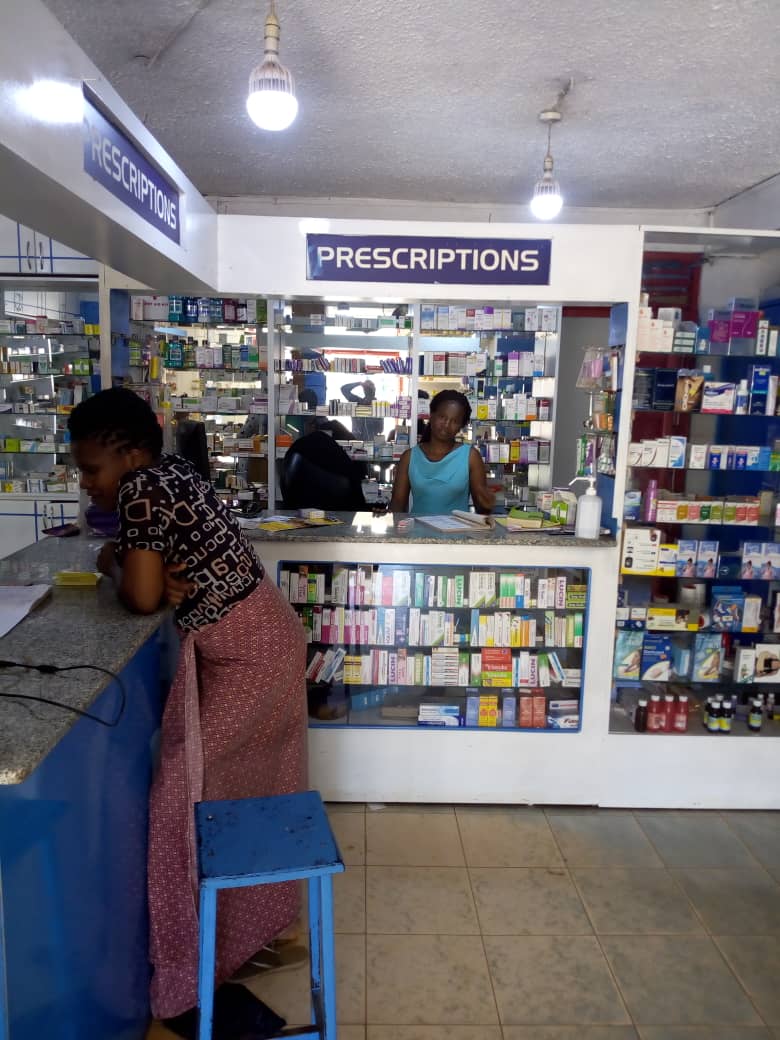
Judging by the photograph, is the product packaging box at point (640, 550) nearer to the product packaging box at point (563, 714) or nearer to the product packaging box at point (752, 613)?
the product packaging box at point (752, 613)

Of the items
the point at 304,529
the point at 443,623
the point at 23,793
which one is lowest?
the point at 443,623

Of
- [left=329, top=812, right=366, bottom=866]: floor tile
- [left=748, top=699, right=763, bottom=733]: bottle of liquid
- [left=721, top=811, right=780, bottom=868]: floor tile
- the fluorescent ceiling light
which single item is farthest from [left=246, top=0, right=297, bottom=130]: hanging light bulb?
[left=721, top=811, right=780, bottom=868]: floor tile

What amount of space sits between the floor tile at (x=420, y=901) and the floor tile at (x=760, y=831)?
1.24 m

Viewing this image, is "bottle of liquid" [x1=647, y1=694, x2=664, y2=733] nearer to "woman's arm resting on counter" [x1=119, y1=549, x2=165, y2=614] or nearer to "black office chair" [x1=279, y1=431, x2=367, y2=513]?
"black office chair" [x1=279, y1=431, x2=367, y2=513]

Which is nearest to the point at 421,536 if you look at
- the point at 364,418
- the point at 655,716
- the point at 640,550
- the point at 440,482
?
the point at 440,482

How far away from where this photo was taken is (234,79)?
4500 millimetres

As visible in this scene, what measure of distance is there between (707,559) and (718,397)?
0.73 meters

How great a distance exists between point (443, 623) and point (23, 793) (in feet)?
7.36

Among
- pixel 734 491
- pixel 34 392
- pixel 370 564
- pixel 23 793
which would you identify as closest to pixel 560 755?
pixel 370 564

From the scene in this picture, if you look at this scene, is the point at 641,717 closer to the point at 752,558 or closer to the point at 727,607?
the point at 727,607

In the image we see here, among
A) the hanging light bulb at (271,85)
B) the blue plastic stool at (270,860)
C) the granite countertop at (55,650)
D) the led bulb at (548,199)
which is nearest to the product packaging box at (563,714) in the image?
the blue plastic stool at (270,860)

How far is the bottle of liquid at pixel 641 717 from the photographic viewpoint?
136 inches

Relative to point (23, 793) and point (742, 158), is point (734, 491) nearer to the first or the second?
point (23, 793)

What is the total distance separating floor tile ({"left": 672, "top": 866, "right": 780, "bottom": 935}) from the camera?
2.63 meters
